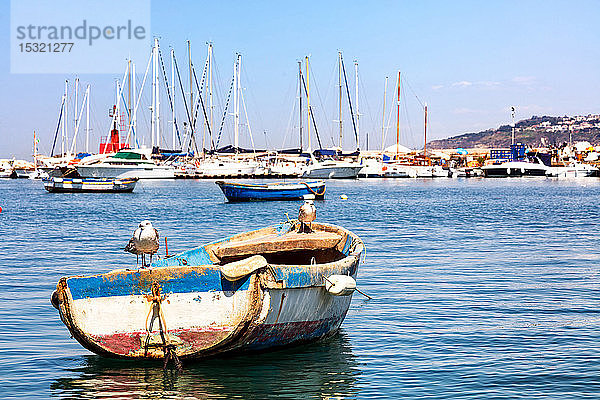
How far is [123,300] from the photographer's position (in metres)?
9.39

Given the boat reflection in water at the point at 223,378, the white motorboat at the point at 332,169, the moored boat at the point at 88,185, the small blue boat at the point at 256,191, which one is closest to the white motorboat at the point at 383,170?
the white motorboat at the point at 332,169

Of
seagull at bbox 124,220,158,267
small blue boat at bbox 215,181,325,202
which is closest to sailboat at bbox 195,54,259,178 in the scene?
small blue boat at bbox 215,181,325,202

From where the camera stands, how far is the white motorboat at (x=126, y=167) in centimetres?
9381

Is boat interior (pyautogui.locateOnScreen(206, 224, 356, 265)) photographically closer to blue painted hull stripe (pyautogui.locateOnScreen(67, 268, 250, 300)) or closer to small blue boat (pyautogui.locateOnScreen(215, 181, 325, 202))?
blue painted hull stripe (pyautogui.locateOnScreen(67, 268, 250, 300))

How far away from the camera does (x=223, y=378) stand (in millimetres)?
9742

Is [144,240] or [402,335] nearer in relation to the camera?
[144,240]

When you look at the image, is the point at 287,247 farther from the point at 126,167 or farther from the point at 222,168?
the point at 222,168

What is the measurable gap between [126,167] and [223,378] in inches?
3549

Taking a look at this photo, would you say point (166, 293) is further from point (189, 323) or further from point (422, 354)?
point (422, 354)

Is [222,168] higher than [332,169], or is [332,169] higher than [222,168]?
[222,168]

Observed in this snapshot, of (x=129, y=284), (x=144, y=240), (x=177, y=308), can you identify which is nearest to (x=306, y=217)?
(x=144, y=240)

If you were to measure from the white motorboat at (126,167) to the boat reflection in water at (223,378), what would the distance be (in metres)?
86.0

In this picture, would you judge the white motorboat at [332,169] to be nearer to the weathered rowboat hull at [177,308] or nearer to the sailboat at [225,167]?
the sailboat at [225,167]

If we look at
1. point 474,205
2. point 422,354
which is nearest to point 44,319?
point 422,354
